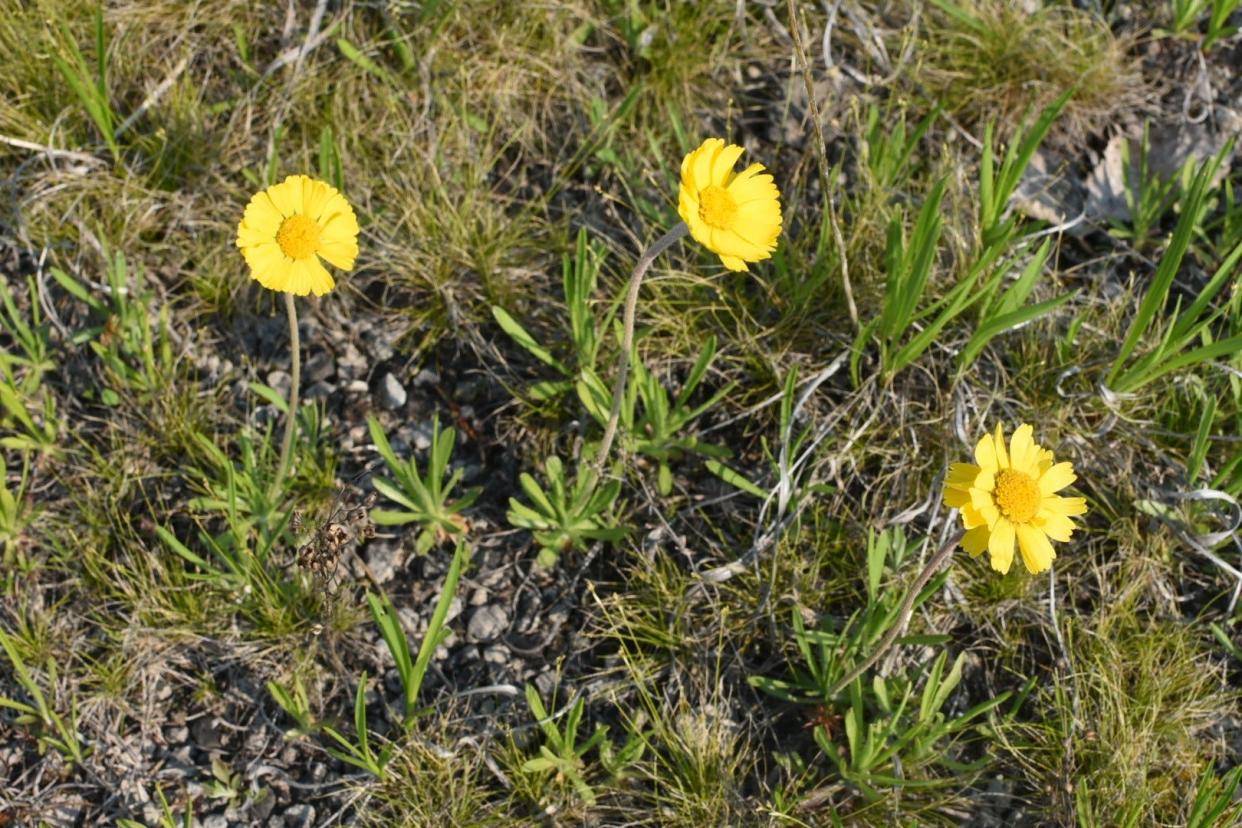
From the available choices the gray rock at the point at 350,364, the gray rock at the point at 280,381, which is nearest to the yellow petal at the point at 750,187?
the gray rock at the point at 350,364

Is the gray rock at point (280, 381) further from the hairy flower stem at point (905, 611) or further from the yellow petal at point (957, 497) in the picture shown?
the yellow petal at point (957, 497)

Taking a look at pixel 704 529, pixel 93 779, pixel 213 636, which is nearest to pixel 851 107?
pixel 704 529

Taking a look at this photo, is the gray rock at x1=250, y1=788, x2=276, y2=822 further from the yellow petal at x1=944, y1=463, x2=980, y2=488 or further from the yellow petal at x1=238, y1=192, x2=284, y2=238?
the yellow petal at x1=944, y1=463, x2=980, y2=488

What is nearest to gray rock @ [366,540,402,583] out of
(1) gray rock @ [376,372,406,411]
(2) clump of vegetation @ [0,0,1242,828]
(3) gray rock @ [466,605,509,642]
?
(2) clump of vegetation @ [0,0,1242,828]

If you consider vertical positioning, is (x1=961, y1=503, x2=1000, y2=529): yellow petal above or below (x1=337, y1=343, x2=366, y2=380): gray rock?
above

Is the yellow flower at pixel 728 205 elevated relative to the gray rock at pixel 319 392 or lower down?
elevated

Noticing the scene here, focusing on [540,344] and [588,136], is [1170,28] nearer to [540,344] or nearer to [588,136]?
[588,136]

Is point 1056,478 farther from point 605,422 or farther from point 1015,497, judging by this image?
point 605,422
